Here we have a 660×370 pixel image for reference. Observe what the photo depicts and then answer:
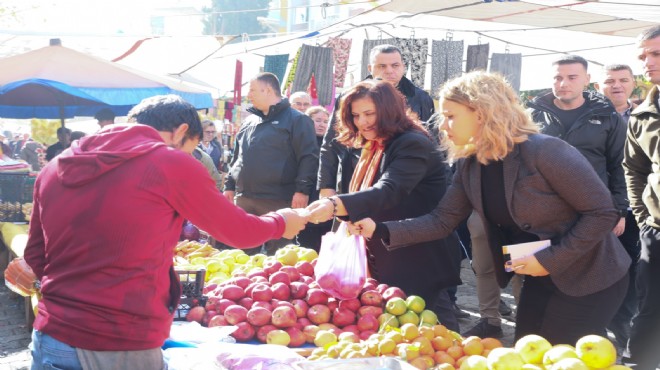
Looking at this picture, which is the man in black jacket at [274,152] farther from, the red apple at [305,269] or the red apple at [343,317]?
the red apple at [343,317]

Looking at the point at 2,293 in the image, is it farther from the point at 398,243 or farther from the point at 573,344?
the point at 573,344

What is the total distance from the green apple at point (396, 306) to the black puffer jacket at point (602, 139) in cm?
197

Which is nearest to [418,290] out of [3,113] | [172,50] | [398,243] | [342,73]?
[398,243]

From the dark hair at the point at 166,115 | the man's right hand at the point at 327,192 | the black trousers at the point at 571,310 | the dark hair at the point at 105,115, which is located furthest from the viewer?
the dark hair at the point at 105,115

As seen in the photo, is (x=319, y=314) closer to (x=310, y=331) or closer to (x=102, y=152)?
(x=310, y=331)

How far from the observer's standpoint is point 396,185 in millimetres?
3688

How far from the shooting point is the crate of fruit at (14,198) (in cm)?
771

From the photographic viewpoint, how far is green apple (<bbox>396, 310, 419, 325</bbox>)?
3.36m

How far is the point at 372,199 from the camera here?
12.0 ft

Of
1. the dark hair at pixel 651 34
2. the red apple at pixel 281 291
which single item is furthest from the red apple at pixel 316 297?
the dark hair at pixel 651 34

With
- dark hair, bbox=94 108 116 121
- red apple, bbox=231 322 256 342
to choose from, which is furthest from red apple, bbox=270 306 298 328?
dark hair, bbox=94 108 116 121

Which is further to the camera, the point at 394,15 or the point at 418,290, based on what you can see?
the point at 394,15

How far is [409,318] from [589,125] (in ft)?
7.41

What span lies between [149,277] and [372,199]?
1.66 metres
